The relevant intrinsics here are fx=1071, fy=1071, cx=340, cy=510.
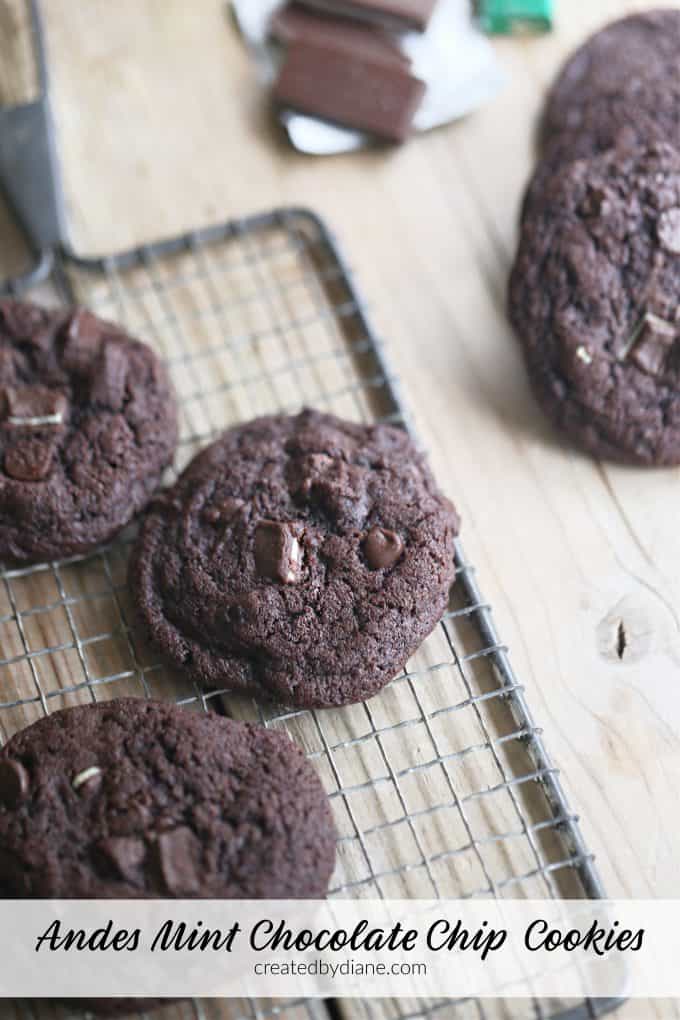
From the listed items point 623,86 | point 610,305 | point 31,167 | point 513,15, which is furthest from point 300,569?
point 513,15

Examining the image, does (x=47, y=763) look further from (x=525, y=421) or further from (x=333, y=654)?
(x=525, y=421)

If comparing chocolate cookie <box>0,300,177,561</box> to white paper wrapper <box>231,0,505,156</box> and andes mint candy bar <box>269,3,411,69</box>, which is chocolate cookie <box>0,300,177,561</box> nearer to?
white paper wrapper <box>231,0,505,156</box>

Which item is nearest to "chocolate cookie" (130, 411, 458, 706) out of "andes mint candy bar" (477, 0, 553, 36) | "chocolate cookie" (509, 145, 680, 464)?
"chocolate cookie" (509, 145, 680, 464)

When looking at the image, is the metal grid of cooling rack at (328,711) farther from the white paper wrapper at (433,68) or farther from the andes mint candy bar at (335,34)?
the andes mint candy bar at (335,34)

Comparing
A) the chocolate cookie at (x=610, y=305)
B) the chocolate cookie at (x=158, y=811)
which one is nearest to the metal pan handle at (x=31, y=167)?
the chocolate cookie at (x=610, y=305)

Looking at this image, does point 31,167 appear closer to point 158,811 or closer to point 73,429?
point 73,429
